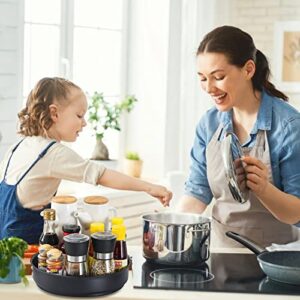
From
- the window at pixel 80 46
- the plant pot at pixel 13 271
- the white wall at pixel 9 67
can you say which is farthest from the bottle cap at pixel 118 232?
the window at pixel 80 46

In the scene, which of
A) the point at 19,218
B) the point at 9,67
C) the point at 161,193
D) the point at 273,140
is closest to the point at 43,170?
the point at 19,218

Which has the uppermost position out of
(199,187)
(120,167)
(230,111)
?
(230,111)

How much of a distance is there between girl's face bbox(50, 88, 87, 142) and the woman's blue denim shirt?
0.55 metres

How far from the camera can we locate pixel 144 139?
6.01 m

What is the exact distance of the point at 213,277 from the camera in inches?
97.3

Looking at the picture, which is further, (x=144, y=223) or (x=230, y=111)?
(x=230, y=111)

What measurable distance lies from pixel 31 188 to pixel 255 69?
1068 millimetres

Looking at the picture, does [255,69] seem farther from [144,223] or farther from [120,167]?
[120,167]

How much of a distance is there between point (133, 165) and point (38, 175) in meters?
2.83

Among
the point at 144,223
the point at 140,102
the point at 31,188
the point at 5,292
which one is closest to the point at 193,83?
the point at 140,102

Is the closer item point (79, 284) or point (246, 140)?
point (79, 284)

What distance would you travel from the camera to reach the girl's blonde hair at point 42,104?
307 cm

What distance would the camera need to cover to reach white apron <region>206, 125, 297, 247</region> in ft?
10.1

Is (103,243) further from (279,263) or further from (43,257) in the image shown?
(279,263)
